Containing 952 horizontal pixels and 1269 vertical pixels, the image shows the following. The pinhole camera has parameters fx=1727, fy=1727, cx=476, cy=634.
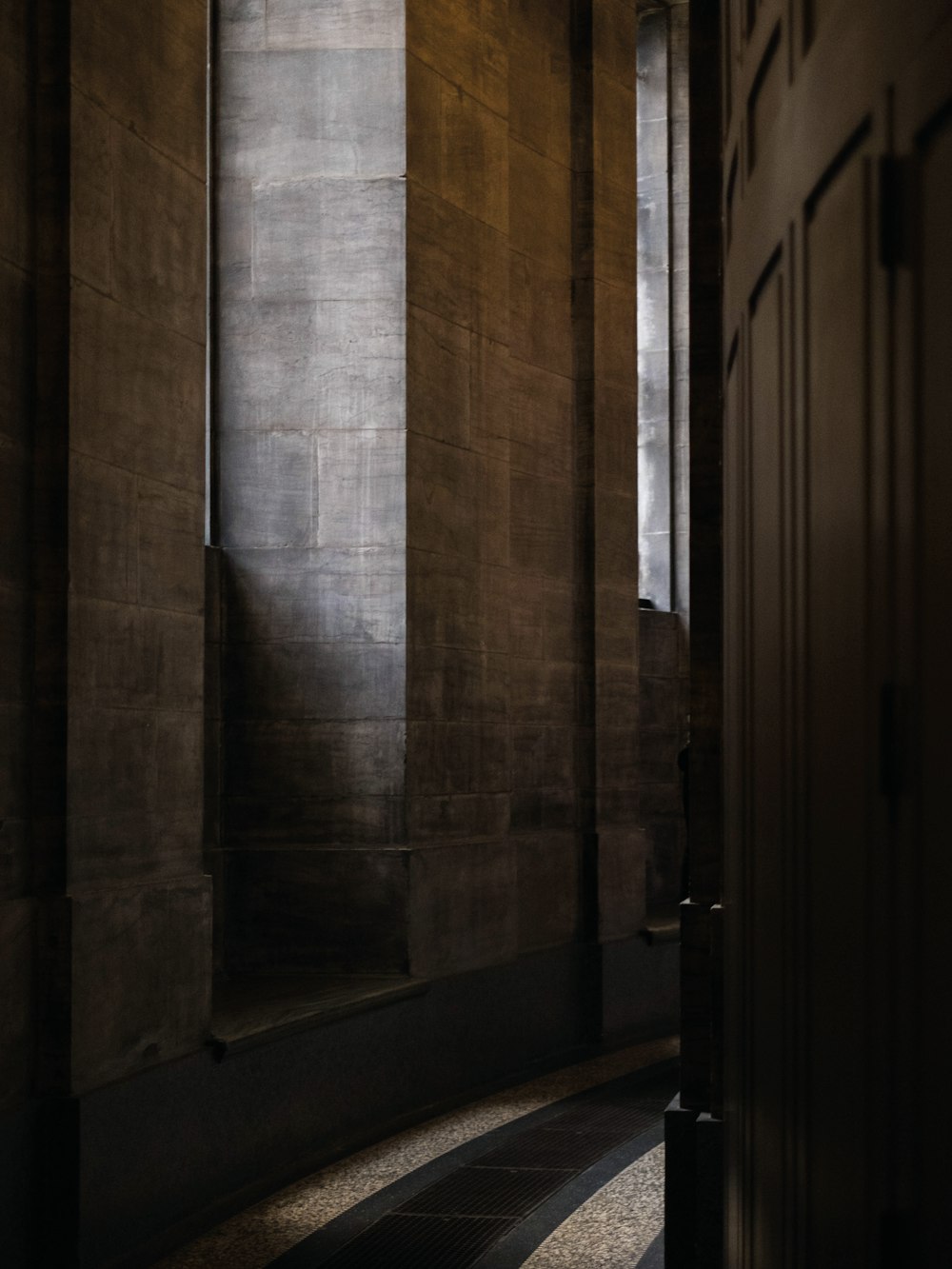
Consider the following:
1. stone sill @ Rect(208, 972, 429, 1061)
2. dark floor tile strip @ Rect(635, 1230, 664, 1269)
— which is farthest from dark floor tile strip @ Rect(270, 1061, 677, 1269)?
stone sill @ Rect(208, 972, 429, 1061)

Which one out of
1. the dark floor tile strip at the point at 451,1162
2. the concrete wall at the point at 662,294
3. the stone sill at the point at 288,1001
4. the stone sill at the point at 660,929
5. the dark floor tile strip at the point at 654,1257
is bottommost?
the dark floor tile strip at the point at 451,1162

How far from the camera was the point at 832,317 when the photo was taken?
228cm

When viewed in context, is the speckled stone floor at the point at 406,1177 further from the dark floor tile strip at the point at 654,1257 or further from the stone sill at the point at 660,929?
the stone sill at the point at 660,929

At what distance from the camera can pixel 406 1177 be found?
7992mm

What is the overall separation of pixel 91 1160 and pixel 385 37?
6397 millimetres

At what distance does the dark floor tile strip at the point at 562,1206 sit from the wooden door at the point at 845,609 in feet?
11.8

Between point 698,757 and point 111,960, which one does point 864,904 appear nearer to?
point 698,757

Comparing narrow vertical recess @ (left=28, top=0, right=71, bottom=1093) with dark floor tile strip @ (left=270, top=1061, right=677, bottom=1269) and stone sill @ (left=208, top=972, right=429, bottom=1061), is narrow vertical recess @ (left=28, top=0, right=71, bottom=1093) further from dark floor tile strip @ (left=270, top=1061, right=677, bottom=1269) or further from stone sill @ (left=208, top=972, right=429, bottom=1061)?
dark floor tile strip @ (left=270, top=1061, right=677, bottom=1269)

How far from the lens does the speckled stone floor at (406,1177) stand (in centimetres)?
668

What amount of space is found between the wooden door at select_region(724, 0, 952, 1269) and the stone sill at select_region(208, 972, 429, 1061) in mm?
4883

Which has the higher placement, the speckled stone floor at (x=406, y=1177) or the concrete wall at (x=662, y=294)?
the concrete wall at (x=662, y=294)

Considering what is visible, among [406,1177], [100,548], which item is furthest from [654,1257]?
[100,548]

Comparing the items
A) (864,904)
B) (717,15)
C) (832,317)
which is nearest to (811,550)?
(832,317)

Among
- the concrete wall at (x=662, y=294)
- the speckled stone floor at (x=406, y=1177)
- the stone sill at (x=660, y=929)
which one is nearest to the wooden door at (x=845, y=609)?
the speckled stone floor at (x=406, y=1177)
